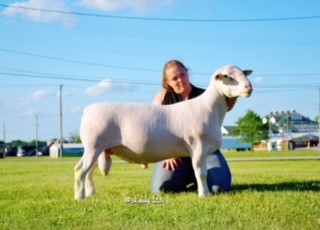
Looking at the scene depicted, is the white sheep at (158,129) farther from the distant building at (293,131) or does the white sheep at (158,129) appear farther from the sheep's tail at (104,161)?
the distant building at (293,131)

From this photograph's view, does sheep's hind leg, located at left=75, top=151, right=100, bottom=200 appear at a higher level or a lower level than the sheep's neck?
lower

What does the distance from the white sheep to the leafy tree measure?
8813cm

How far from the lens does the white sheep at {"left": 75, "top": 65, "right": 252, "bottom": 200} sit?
6.77 meters

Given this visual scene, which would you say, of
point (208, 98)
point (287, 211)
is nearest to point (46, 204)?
point (208, 98)

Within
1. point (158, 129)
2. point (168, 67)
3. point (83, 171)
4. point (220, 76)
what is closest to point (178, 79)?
point (168, 67)

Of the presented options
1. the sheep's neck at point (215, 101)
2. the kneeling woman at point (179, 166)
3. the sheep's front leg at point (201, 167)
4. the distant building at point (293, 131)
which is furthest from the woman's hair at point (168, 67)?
the distant building at point (293, 131)

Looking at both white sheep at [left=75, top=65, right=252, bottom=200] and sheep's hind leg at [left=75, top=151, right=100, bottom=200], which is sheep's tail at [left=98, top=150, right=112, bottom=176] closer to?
white sheep at [left=75, top=65, right=252, bottom=200]

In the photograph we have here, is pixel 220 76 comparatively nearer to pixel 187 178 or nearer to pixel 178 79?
pixel 178 79

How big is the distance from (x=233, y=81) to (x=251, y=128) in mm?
88605

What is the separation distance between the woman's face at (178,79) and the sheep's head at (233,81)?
93 cm

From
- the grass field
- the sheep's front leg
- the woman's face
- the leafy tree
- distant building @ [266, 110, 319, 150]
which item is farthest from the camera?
distant building @ [266, 110, 319, 150]

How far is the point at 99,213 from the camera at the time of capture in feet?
18.9

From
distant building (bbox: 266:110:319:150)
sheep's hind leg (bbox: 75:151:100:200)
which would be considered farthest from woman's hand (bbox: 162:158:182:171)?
distant building (bbox: 266:110:319:150)

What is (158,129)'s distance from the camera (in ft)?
22.6
